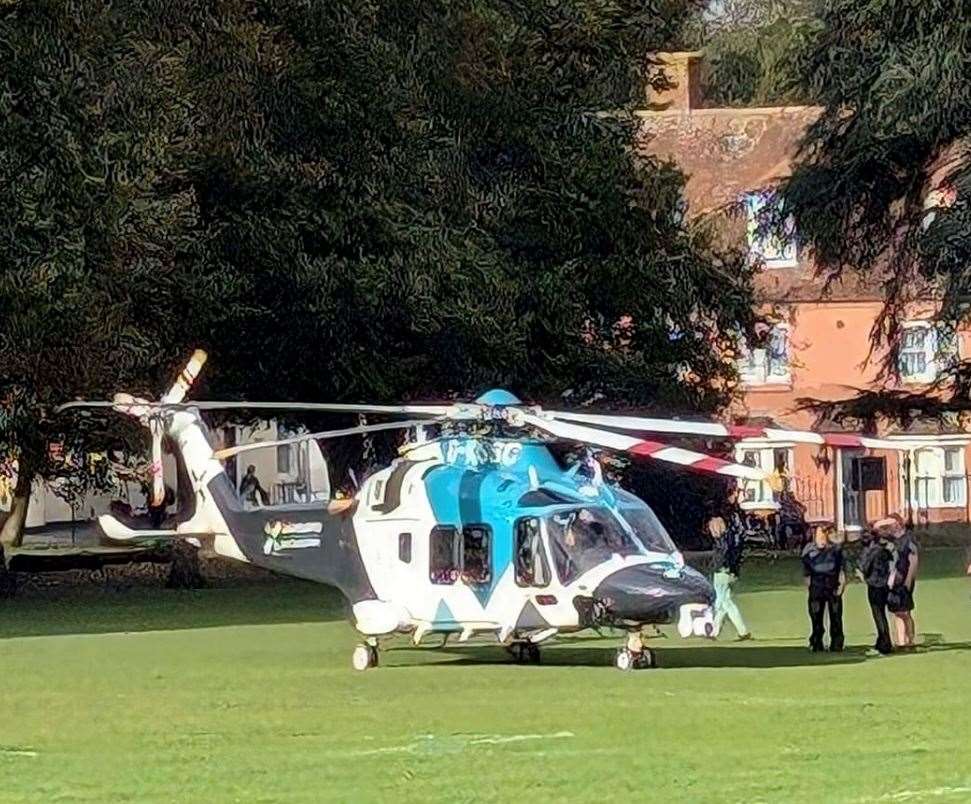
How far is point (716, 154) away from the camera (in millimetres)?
69812

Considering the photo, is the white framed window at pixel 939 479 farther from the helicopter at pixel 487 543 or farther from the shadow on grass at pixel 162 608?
the helicopter at pixel 487 543

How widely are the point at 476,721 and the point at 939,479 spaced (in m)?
52.0

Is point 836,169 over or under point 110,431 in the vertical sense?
over

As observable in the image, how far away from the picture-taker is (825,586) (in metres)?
26.6

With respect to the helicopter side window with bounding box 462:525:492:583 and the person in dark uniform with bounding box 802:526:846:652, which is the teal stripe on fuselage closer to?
the helicopter side window with bounding box 462:525:492:583

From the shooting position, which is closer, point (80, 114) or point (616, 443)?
point (616, 443)

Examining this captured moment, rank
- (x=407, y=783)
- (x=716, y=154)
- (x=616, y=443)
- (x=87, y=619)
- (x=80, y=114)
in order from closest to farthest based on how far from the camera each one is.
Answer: (x=407, y=783) < (x=616, y=443) < (x=80, y=114) < (x=87, y=619) < (x=716, y=154)

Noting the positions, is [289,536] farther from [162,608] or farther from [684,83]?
[684,83]

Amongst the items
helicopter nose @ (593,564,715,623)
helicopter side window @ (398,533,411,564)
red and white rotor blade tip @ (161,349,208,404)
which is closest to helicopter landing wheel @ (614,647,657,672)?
helicopter nose @ (593,564,715,623)

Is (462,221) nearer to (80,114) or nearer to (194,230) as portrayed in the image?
(194,230)

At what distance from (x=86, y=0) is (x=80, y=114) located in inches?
83.1

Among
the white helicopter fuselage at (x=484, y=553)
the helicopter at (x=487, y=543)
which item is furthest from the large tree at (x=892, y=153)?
the white helicopter fuselage at (x=484, y=553)

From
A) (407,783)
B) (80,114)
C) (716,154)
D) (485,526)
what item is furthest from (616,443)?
(716,154)

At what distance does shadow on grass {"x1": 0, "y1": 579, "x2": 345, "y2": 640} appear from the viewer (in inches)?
1340
